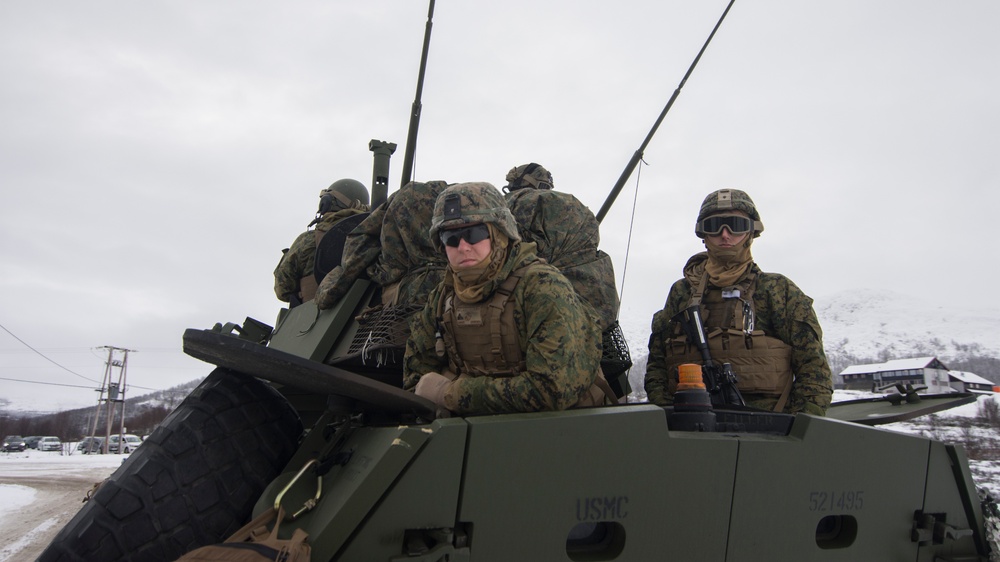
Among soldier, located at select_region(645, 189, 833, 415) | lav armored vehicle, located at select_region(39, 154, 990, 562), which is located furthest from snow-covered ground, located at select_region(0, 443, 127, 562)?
soldier, located at select_region(645, 189, 833, 415)

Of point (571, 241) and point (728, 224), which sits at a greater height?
point (728, 224)

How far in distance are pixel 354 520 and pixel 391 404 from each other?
1.30 feet

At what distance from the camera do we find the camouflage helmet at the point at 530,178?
444 centimetres

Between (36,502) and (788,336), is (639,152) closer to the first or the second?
(788,336)

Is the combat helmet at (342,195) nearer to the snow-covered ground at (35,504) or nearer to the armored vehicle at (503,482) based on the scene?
the armored vehicle at (503,482)

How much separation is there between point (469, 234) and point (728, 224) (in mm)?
1766

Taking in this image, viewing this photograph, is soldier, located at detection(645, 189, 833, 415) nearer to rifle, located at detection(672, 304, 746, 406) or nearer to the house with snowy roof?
rifle, located at detection(672, 304, 746, 406)

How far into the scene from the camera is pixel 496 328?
2.56 meters

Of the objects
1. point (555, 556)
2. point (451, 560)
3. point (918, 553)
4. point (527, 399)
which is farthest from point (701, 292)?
point (451, 560)

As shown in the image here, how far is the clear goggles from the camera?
12.2ft

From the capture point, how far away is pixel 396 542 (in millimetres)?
1763

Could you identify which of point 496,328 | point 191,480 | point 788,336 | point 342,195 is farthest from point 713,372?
point 342,195

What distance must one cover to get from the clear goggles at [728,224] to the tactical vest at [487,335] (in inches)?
58.7

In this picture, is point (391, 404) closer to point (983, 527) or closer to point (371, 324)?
point (371, 324)
